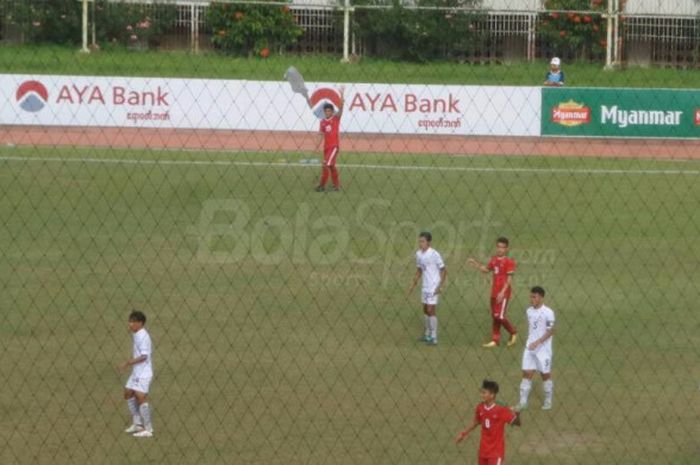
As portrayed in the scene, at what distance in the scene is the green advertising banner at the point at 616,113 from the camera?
3231 centimetres

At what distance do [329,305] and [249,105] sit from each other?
39.8ft

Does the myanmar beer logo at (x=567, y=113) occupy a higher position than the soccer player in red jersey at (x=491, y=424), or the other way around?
the myanmar beer logo at (x=567, y=113)

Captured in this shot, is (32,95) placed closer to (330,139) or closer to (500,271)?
(330,139)

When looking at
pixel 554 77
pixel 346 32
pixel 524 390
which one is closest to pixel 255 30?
pixel 346 32

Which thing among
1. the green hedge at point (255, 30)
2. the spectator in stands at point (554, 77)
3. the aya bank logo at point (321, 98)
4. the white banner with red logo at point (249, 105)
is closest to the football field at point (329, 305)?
the white banner with red logo at point (249, 105)

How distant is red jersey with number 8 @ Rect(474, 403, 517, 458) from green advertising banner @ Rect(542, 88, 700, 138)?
20.0 m

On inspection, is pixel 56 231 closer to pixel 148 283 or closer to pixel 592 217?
pixel 148 283

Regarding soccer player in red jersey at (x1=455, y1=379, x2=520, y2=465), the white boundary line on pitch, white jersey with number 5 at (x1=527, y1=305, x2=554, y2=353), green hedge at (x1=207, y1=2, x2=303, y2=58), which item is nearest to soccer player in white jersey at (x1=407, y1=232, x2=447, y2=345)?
white jersey with number 5 at (x1=527, y1=305, x2=554, y2=353)

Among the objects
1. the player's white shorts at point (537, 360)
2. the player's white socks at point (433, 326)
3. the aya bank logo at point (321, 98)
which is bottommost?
the player's white socks at point (433, 326)

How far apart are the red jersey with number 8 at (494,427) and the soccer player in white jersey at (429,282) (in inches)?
202

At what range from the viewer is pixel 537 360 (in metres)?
16.2

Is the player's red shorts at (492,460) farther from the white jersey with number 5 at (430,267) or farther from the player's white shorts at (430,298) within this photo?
the white jersey with number 5 at (430,267)

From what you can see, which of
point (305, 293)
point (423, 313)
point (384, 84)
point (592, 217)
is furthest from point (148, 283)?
point (384, 84)

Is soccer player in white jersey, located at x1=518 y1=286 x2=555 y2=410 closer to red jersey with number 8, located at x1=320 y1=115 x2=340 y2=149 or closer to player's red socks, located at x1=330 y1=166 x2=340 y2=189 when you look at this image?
red jersey with number 8, located at x1=320 y1=115 x2=340 y2=149
